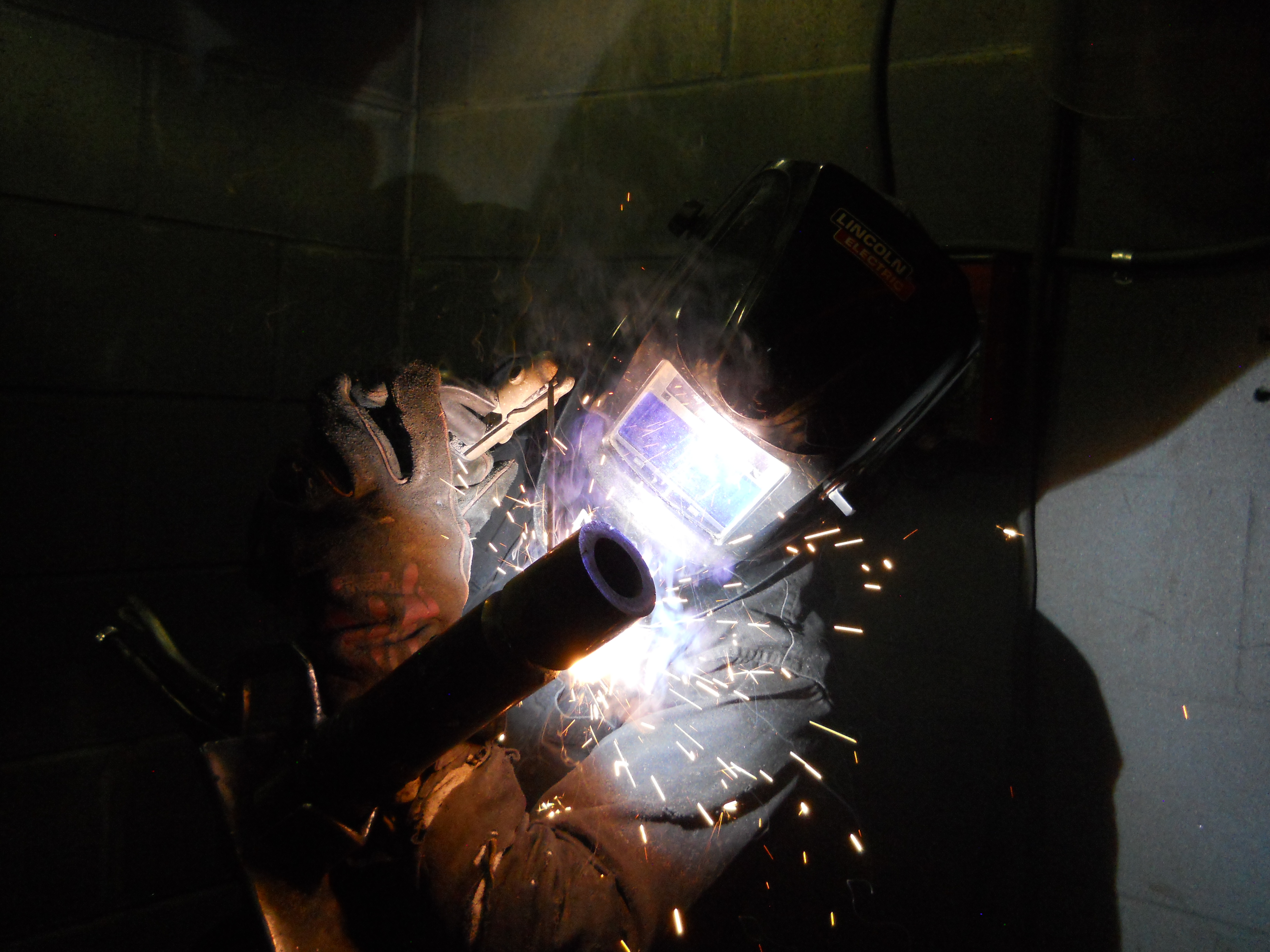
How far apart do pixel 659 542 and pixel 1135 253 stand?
3.00ft

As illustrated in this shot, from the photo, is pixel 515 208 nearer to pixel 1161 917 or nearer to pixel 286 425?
pixel 286 425

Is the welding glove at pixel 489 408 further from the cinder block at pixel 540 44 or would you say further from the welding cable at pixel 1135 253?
the cinder block at pixel 540 44

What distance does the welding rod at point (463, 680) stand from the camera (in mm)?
610

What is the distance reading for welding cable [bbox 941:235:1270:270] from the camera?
1.10 metres

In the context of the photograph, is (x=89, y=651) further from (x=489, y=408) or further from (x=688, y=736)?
(x=688, y=736)

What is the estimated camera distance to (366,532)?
105 centimetres

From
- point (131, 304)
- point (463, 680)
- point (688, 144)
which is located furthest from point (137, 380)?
point (463, 680)

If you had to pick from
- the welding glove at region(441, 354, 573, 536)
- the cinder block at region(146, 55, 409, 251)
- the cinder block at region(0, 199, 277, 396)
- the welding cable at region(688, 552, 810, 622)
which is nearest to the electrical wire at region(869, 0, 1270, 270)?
the welding cable at region(688, 552, 810, 622)

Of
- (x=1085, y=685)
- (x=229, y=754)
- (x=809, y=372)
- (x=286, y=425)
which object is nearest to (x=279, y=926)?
(x=229, y=754)

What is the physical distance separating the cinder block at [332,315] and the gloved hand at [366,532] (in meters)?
0.86

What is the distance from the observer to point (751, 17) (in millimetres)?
1562

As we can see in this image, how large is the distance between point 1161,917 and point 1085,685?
0.38 m

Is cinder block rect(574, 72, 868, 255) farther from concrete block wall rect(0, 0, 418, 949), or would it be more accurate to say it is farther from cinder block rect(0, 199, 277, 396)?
cinder block rect(0, 199, 277, 396)

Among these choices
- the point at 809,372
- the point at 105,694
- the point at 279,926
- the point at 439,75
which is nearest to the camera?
the point at 279,926
